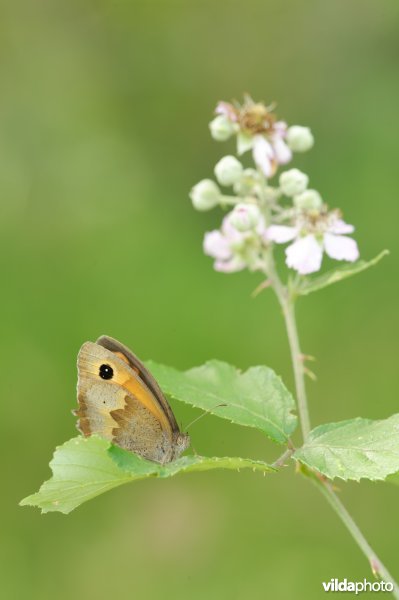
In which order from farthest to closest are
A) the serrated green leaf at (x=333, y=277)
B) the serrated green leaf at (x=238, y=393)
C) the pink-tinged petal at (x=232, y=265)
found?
the pink-tinged petal at (x=232, y=265) → the serrated green leaf at (x=333, y=277) → the serrated green leaf at (x=238, y=393)

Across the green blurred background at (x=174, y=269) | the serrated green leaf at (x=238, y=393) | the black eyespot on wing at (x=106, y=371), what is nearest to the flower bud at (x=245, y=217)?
the serrated green leaf at (x=238, y=393)

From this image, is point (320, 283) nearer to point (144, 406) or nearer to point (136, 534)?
point (144, 406)

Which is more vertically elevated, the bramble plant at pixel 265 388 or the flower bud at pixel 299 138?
the flower bud at pixel 299 138

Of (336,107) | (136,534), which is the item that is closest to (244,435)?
(136,534)

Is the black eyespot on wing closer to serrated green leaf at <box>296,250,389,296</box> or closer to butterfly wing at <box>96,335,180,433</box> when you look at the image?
butterfly wing at <box>96,335,180,433</box>

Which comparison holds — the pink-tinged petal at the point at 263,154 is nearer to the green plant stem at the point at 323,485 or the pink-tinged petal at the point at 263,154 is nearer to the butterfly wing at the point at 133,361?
the green plant stem at the point at 323,485
